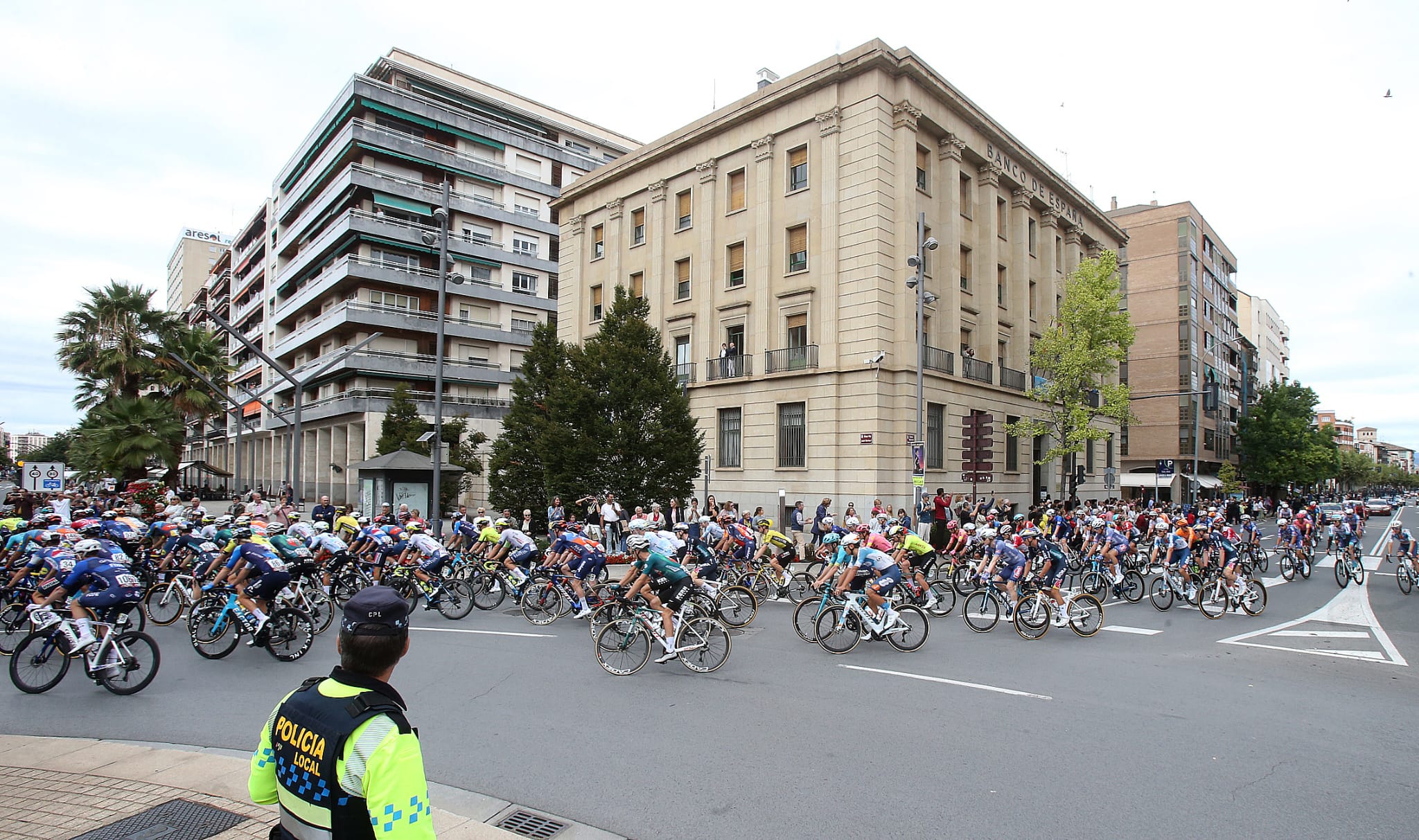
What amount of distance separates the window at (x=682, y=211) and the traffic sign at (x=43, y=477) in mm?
28615

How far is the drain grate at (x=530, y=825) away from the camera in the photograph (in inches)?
190

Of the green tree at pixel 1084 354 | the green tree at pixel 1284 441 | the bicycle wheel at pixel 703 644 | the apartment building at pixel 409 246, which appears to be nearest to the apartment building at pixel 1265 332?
the green tree at pixel 1284 441

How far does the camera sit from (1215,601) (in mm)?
13461

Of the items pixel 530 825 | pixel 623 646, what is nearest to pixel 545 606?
pixel 623 646

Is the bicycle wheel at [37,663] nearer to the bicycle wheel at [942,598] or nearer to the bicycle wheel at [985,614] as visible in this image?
the bicycle wheel at [985,614]

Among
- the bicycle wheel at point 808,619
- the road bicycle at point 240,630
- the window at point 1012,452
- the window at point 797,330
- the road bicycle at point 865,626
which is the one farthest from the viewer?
the window at point 1012,452

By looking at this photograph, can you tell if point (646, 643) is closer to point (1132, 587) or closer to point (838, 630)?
point (838, 630)

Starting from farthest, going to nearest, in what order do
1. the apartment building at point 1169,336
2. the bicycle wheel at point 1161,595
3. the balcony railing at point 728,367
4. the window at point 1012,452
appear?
1. the apartment building at point 1169,336
2. the window at point 1012,452
3. the balcony railing at point 728,367
4. the bicycle wheel at point 1161,595

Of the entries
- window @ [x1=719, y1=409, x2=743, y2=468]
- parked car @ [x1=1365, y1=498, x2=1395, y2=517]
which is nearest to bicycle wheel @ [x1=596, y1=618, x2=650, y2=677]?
window @ [x1=719, y1=409, x2=743, y2=468]

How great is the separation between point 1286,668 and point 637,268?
30335mm

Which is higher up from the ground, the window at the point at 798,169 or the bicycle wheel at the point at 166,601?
the window at the point at 798,169

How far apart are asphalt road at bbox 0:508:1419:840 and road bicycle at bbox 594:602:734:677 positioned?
0.21m

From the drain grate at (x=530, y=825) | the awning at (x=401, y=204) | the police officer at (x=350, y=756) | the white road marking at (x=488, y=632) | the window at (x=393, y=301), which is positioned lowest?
the white road marking at (x=488, y=632)

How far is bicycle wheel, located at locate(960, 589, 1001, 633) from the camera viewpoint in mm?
11906
